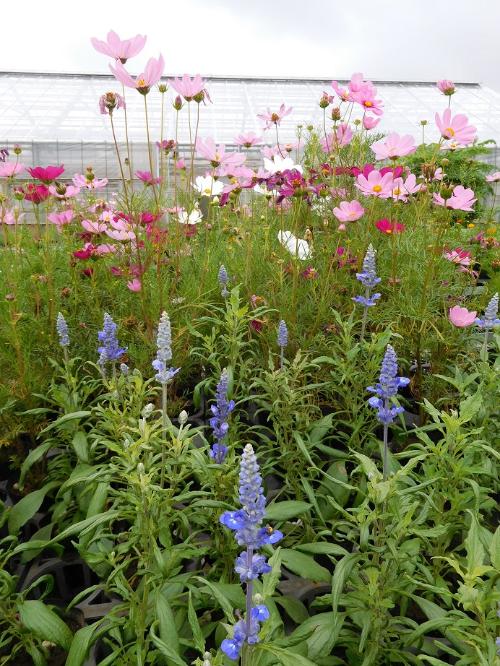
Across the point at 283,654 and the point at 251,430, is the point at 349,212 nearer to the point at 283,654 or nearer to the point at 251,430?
the point at 251,430

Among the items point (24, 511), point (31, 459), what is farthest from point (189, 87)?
point (24, 511)

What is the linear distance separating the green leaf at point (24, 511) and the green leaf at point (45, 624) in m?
0.32

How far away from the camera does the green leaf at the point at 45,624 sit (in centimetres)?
128

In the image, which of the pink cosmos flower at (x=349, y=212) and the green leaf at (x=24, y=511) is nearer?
the green leaf at (x=24, y=511)

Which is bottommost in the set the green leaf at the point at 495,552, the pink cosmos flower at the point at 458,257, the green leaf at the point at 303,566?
the green leaf at the point at 303,566

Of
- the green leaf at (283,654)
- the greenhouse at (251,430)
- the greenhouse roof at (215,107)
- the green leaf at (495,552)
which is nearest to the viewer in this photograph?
the green leaf at (283,654)

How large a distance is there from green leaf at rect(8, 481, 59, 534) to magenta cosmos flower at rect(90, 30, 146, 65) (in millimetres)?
1326

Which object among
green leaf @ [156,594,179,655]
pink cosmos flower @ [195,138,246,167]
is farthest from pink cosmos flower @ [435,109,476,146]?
green leaf @ [156,594,179,655]

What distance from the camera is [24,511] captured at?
5.41 feet

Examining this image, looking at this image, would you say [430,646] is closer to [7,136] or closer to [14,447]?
[14,447]

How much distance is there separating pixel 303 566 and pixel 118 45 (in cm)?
157

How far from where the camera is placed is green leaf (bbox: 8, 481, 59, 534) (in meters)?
1.62

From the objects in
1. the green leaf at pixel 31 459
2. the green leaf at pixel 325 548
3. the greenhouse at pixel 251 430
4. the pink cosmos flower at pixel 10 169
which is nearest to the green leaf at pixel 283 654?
the greenhouse at pixel 251 430

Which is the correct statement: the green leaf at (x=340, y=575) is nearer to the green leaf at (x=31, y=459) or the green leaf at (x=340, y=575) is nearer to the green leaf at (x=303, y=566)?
the green leaf at (x=303, y=566)
